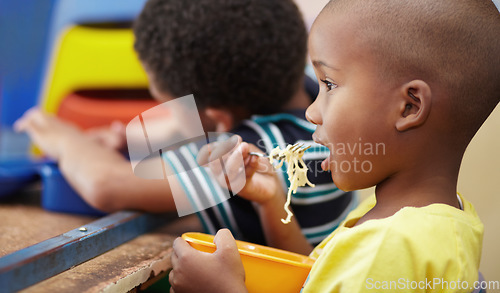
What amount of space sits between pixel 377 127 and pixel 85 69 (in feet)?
3.78

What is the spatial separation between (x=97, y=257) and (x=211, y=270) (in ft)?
0.60

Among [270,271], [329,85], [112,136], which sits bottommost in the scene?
[270,271]

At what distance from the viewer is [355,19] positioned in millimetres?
620

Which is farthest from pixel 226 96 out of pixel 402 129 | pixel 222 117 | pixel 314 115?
pixel 402 129

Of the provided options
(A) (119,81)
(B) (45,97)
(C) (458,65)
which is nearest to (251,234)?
(C) (458,65)

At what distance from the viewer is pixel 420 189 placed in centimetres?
63

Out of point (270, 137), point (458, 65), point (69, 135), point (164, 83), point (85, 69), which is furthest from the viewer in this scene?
point (85, 69)

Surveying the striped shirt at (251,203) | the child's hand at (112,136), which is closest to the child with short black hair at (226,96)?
the striped shirt at (251,203)

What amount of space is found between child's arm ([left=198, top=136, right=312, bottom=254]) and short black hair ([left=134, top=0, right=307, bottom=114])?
235 mm

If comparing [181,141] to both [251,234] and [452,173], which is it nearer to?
[251,234]

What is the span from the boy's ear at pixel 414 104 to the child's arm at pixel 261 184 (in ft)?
0.80

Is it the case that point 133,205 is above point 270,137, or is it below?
below

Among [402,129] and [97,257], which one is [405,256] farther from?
[97,257]

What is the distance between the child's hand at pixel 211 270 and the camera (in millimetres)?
644
